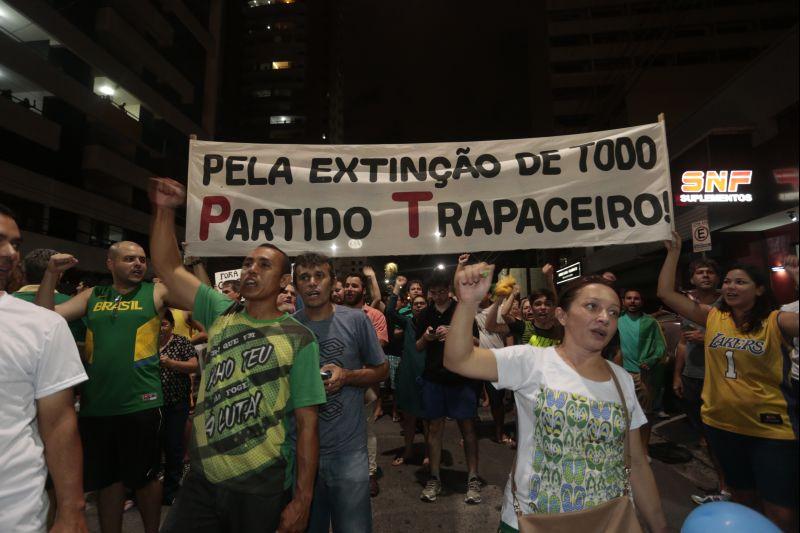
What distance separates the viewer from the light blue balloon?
4.77 ft

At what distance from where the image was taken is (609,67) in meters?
A: 53.6

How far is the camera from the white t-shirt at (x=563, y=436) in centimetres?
→ 203

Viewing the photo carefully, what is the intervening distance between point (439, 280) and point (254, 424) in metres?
3.09

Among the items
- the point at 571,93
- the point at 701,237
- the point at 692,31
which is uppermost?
the point at 692,31

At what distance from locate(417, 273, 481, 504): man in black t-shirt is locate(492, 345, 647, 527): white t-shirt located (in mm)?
2606

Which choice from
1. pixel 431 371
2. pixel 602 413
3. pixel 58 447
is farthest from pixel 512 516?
pixel 431 371

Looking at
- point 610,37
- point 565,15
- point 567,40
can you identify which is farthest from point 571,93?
point 565,15

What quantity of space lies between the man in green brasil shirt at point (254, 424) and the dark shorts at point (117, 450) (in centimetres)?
136

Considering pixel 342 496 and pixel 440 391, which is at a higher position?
pixel 440 391

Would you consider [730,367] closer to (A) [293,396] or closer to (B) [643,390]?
(B) [643,390]

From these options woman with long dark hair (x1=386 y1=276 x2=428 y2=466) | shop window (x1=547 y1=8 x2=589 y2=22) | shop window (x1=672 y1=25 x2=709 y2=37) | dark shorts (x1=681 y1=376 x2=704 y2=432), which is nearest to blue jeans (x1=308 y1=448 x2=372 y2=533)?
woman with long dark hair (x1=386 y1=276 x2=428 y2=466)

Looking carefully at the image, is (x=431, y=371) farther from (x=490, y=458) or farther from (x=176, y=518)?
(x=176, y=518)

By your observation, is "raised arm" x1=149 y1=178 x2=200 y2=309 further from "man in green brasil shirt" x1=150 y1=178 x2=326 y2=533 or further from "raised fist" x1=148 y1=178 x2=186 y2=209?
"man in green brasil shirt" x1=150 y1=178 x2=326 y2=533

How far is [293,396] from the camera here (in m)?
2.35
